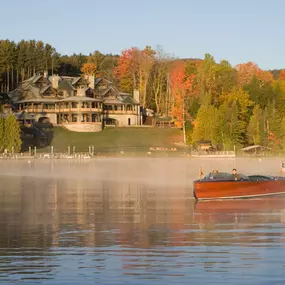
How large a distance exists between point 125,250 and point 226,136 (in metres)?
90.1

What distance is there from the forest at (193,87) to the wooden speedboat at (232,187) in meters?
71.8

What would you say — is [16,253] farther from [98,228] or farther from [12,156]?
[12,156]

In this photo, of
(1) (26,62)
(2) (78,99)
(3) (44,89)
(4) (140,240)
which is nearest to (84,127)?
(2) (78,99)

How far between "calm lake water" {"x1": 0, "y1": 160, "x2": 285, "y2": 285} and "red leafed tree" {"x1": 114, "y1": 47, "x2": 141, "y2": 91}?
110 metres

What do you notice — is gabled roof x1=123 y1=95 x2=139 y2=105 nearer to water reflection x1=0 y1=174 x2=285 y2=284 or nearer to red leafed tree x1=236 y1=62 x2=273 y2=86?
red leafed tree x1=236 y1=62 x2=273 y2=86

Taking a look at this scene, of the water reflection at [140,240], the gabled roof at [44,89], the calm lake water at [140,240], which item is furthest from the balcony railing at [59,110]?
the water reflection at [140,240]

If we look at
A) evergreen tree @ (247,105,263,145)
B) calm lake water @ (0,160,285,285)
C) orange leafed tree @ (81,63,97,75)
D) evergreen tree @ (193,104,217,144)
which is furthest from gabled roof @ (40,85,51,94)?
calm lake water @ (0,160,285,285)

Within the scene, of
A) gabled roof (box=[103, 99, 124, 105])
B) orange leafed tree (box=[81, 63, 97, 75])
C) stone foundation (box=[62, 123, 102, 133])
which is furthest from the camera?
orange leafed tree (box=[81, 63, 97, 75])

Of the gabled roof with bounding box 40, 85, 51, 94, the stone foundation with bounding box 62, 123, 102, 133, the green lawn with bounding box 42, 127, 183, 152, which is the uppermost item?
the gabled roof with bounding box 40, 85, 51, 94

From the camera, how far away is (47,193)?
1551 inches

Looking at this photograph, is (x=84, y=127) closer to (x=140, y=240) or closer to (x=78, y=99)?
(x=78, y=99)

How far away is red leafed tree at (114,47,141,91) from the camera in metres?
145

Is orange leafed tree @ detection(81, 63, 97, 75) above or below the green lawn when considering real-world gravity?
above

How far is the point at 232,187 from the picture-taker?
3406 cm
